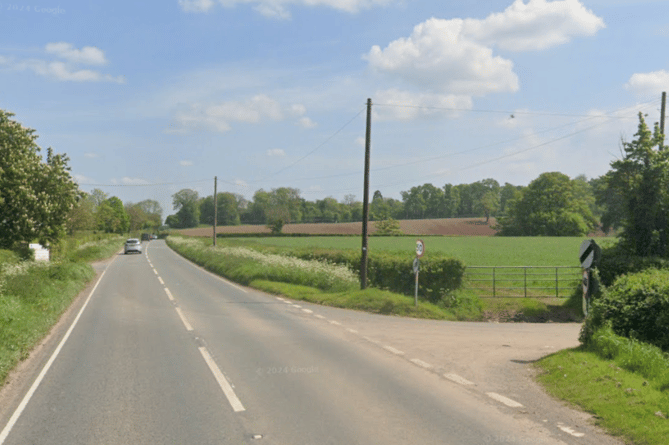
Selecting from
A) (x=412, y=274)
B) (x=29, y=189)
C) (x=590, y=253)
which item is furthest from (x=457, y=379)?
(x=29, y=189)

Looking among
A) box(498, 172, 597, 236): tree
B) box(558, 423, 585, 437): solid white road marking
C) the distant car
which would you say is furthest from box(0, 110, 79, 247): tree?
box(498, 172, 597, 236): tree

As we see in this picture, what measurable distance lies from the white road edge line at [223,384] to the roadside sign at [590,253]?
715 cm

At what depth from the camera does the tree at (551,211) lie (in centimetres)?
8775

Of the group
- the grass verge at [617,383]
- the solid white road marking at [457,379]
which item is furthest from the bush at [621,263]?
the solid white road marking at [457,379]

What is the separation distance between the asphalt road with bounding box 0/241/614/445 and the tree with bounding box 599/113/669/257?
47.5ft

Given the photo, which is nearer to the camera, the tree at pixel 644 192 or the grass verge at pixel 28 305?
the grass verge at pixel 28 305

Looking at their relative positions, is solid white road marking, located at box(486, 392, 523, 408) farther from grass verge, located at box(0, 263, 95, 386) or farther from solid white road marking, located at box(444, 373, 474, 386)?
grass verge, located at box(0, 263, 95, 386)

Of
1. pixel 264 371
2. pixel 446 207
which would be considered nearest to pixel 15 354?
pixel 264 371

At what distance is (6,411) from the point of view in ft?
25.8

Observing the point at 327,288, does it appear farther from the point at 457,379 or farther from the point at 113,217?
the point at 113,217

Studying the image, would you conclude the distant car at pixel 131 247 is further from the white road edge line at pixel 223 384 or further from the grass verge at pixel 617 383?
the grass verge at pixel 617 383

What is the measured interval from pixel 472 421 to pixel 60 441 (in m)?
4.98

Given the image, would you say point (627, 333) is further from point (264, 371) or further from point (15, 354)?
point (15, 354)

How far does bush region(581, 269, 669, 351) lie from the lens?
983 cm
